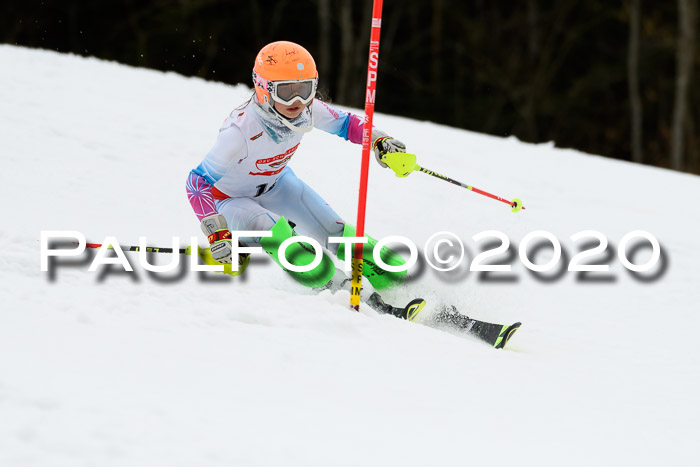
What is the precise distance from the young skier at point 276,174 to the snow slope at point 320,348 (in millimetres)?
224

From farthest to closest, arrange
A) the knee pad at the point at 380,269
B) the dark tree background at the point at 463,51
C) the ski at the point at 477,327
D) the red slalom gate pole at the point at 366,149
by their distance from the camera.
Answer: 1. the dark tree background at the point at 463,51
2. the knee pad at the point at 380,269
3. the ski at the point at 477,327
4. the red slalom gate pole at the point at 366,149

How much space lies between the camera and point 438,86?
20422 mm

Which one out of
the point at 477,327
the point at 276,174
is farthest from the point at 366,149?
the point at 477,327

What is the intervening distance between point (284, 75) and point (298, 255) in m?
0.92

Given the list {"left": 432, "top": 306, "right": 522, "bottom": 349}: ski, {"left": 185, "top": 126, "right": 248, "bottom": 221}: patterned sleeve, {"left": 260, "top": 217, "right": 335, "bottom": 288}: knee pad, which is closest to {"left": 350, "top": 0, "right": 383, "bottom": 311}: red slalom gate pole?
{"left": 260, "top": 217, "right": 335, "bottom": 288}: knee pad

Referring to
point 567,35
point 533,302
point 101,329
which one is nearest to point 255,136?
point 101,329

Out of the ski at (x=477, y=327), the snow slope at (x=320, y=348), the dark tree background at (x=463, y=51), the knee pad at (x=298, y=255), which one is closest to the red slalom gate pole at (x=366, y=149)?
the snow slope at (x=320, y=348)

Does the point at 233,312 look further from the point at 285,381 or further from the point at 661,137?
the point at 661,137

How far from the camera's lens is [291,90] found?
4.02 m

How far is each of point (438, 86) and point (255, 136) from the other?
1684 centimetres

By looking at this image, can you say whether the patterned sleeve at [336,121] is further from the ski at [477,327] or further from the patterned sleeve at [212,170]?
the ski at [477,327]

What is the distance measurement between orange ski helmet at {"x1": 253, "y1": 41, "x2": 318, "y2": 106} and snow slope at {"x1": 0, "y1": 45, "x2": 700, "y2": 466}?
3.21ft

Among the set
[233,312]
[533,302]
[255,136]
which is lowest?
[533,302]

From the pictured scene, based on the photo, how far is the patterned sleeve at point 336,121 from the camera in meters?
4.50
